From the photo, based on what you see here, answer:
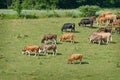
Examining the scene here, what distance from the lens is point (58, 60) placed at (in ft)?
98.9

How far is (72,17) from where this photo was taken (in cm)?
5188

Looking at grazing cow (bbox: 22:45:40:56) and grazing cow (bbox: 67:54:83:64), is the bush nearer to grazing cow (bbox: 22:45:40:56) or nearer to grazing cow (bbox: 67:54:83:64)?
grazing cow (bbox: 22:45:40:56)

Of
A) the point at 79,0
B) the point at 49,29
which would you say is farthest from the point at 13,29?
the point at 79,0

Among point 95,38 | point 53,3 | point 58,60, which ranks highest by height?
point 95,38

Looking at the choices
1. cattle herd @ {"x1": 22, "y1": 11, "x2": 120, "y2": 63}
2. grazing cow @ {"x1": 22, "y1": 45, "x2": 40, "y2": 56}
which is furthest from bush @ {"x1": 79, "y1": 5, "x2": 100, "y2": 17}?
grazing cow @ {"x1": 22, "y1": 45, "x2": 40, "y2": 56}

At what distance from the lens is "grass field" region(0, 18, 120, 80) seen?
26.5 m

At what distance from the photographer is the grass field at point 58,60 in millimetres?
26500

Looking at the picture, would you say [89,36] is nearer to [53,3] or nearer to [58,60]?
[58,60]

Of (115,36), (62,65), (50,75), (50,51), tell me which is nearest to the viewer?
(50,75)

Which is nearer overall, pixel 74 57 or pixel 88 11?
pixel 74 57

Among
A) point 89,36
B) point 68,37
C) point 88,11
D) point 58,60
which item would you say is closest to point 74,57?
point 58,60

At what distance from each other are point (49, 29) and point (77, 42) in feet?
22.0

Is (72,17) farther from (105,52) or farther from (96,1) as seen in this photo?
(96,1)

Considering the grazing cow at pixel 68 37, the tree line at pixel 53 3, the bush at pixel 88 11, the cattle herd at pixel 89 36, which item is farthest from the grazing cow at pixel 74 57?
the tree line at pixel 53 3
